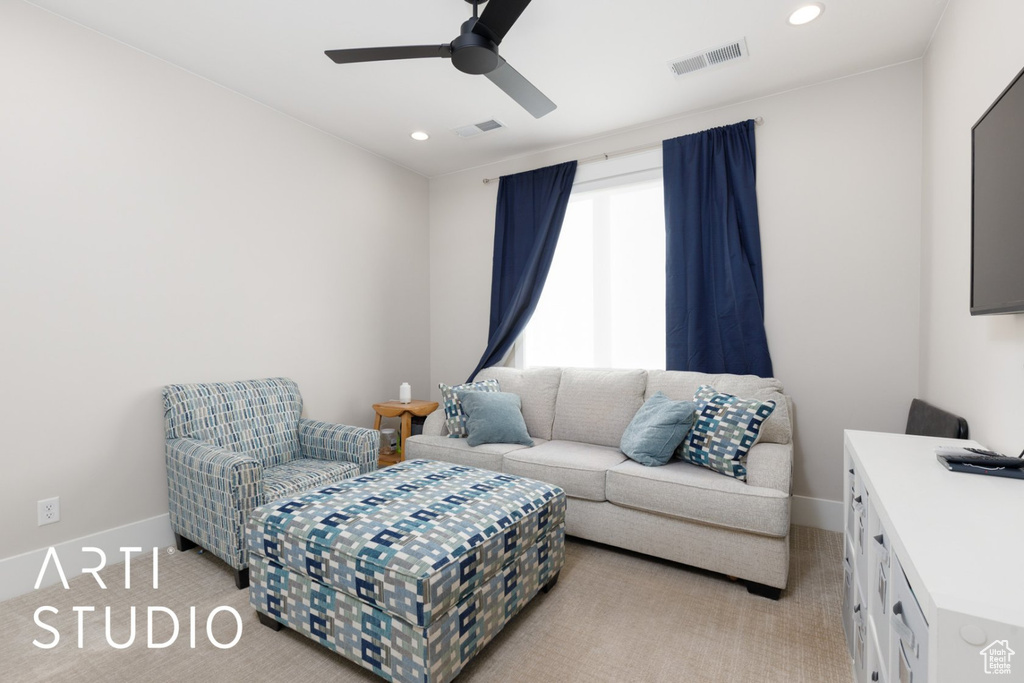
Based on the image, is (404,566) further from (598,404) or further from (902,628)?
(598,404)

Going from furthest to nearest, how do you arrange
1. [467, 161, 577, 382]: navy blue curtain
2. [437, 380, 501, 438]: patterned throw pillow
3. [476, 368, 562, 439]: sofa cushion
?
1. [467, 161, 577, 382]: navy blue curtain
2. [476, 368, 562, 439]: sofa cushion
3. [437, 380, 501, 438]: patterned throw pillow

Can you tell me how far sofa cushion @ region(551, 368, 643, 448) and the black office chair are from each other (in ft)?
4.56

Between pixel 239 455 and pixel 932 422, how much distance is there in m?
3.24

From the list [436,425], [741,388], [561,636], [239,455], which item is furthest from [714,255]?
[239,455]

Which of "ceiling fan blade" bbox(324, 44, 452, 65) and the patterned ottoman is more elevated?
"ceiling fan blade" bbox(324, 44, 452, 65)

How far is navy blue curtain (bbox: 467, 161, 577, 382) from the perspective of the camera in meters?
3.81

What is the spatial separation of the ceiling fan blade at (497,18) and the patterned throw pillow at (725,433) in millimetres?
2073

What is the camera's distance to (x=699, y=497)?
2.23 meters

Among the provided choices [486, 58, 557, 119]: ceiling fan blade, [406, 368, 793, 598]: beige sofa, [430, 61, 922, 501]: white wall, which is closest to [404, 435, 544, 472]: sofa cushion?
[406, 368, 793, 598]: beige sofa

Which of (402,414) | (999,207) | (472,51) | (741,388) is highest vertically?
(472,51)

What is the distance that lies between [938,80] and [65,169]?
14.1 ft

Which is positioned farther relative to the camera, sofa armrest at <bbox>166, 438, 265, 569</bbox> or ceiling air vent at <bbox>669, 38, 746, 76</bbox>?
ceiling air vent at <bbox>669, 38, 746, 76</bbox>

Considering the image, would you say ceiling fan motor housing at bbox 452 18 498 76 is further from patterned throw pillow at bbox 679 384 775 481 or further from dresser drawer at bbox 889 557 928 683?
dresser drawer at bbox 889 557 928 683

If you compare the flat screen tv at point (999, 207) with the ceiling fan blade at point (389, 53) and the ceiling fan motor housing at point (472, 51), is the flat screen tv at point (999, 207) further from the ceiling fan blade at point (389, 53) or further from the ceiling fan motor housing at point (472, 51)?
the ceiling fan blade at point (389, 53)
